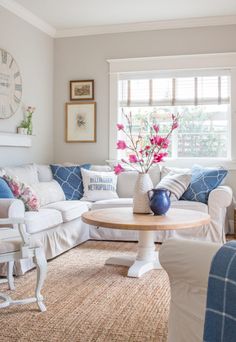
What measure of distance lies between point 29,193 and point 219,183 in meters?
2.19

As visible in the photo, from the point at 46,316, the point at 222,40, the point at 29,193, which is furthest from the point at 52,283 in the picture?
the point at 222,40

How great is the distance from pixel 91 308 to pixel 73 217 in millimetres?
1765

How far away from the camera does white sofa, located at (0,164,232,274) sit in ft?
12.8

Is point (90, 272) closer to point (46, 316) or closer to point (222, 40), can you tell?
point (46, 316)

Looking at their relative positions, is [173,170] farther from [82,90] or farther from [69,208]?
[82,90]

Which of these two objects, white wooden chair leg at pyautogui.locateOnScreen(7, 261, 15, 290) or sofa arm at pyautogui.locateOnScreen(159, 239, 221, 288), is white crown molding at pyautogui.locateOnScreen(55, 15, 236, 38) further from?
sofa arm at pyautogui.locateOnScreen(159, 239, 221, 288)

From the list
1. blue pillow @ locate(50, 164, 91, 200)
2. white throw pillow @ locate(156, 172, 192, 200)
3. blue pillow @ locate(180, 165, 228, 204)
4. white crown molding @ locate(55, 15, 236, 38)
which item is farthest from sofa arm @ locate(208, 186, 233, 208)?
white crown molding @ locate(55, 15, 236, 38)

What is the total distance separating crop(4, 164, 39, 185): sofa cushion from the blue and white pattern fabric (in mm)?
3341

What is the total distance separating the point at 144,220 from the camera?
3295 millimetres

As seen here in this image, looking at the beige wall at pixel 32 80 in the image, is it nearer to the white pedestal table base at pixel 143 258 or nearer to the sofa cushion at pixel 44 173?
the sofa cushion at pixel 44 173

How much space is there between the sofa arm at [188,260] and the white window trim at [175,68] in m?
4.22

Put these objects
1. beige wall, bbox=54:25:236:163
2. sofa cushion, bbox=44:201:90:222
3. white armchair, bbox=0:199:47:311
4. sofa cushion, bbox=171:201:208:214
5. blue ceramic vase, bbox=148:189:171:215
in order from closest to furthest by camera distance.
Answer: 1. white armchair, bbox=0:199:47:311
2. blue ceramic vase, bbox=148:189:171:215
3. sofa cushion, bbox=44:201:90:222
4. sofa cushion, bbox=171:201:208:214
5. beige wall, bbox=54:25:236:163

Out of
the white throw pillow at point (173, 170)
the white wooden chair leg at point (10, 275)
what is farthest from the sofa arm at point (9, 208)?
the white throw pillow at point (173, 170)

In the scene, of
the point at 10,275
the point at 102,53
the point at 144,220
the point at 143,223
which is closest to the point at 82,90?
the point at 102,53
